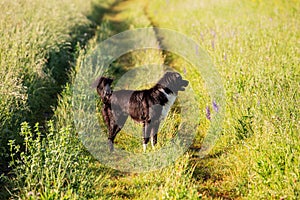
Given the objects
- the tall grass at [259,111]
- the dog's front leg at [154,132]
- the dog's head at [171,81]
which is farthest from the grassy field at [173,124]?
the dog's head at [171,81]

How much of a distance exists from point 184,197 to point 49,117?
3.34 metres

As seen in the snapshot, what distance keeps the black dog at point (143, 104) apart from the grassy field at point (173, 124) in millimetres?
249

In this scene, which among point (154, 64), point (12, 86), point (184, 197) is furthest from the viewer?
point (154, 64)

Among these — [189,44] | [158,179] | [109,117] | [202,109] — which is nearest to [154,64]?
[189,44]

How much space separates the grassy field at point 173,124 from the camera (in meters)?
3.70

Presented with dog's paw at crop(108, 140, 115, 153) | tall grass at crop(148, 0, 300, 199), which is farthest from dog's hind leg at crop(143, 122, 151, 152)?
tall grass at crop(148, 0, 300, 199)

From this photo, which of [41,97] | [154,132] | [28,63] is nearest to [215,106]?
[154,132]

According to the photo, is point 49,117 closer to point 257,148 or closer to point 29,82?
point 29,82

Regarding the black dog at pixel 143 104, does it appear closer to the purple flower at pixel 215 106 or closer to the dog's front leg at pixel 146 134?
the dog's front leg at pixel 146 134

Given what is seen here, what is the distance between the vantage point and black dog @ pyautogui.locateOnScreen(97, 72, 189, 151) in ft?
16.8

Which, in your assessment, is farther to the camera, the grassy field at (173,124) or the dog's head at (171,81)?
the dog's head at (171,81)

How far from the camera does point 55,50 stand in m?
7.85

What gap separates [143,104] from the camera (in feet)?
16.8

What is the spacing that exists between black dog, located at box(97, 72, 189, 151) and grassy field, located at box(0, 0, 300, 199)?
0.82 feet
